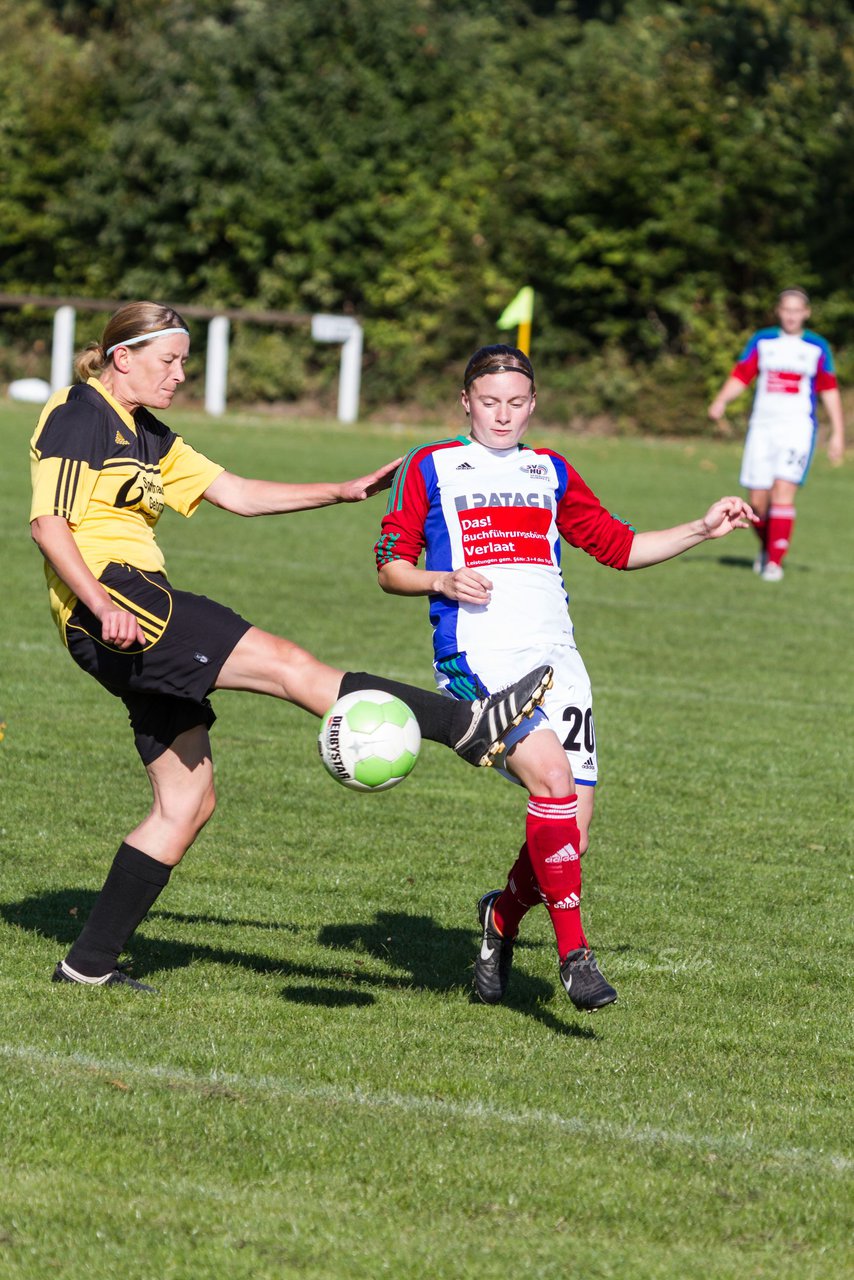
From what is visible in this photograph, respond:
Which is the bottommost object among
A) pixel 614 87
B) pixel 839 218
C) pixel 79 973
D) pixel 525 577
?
pixel 79 973

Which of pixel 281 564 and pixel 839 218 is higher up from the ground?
pixel 839 218

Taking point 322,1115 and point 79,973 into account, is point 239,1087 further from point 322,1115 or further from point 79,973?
point 79,973

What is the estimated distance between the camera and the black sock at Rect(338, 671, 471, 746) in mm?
4855

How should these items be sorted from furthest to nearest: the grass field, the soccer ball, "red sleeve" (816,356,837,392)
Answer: "red sleeve" (816,356,837,392) → the soccer ball → the grass field

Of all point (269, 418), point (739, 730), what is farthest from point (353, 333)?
point (739, 730)

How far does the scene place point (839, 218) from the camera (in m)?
34.3

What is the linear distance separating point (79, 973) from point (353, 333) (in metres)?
30.5

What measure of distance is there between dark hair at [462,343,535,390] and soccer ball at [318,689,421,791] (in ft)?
3.38

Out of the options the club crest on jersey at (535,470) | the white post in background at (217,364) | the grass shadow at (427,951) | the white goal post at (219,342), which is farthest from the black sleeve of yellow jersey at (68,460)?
the white post in background at (217,364)

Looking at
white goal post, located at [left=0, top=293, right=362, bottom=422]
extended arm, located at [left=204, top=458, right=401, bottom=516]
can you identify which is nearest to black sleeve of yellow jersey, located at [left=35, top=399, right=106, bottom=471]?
extended arm, located at [left=204, top=458, right=401, bottom=516]

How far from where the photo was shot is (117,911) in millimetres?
5105

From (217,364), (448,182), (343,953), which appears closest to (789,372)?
(343,953)

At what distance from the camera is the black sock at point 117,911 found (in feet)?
16.7

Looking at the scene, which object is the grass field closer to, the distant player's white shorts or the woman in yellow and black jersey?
the woman in yellow and black jersey
